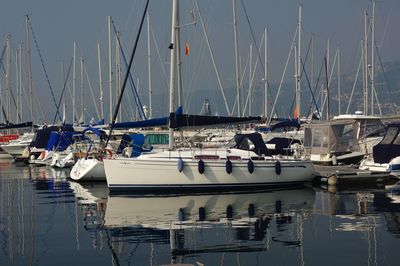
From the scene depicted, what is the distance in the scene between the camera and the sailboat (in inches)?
898

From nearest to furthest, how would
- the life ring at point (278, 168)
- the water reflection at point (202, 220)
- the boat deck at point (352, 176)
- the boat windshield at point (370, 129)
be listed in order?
the water reflection at point (202, 220), the life ring at point (278, 168), the boat deck at point (352, 176), the boat windshield at point (370, 129)

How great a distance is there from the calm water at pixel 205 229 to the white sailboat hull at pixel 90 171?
4.82 meters

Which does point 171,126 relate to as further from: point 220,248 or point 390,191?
point 220,248

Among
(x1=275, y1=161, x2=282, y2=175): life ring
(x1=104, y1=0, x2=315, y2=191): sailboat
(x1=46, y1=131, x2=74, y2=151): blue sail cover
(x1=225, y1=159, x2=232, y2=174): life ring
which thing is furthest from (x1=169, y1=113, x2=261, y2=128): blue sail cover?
(x1=46, y1=131, x2=74, y2=151): blue sail cover

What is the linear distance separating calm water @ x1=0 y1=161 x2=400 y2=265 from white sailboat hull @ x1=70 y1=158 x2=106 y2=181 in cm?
482

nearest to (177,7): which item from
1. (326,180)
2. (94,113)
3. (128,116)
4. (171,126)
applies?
(171,126)

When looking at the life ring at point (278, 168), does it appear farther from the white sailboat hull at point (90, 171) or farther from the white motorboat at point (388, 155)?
the white sailboat hull at point (90, 171)

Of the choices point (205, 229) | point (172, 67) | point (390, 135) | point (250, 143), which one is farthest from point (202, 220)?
point (390, 135)

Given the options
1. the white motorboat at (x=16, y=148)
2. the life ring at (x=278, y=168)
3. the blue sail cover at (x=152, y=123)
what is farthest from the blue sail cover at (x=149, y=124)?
the white motorboat at (x=16, y=148)

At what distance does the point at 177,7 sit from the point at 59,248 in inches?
570

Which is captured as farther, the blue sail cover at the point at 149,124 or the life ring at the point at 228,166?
the blue sail cover at the point at 149,124

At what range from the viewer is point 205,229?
15.6 meters

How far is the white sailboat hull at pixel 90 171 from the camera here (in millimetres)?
28692

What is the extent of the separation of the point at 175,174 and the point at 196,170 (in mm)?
778
